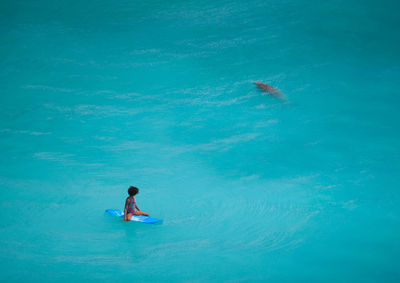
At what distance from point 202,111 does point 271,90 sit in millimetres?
1539

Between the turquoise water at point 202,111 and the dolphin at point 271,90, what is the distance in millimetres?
129

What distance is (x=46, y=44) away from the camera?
6.65 m

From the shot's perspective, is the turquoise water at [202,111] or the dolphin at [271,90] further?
the dolphin at [271,90]

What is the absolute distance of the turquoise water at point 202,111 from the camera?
4.95 metres

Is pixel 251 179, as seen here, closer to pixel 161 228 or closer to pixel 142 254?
pixel 161 228

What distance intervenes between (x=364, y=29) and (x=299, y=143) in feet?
9.47

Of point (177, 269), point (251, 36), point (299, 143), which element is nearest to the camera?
point (177, 269)

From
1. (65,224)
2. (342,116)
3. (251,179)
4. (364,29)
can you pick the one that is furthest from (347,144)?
(65,224)

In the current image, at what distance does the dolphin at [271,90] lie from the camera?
6.28 m

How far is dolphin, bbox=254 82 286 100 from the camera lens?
6.28 metres

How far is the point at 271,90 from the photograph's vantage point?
20.7ft

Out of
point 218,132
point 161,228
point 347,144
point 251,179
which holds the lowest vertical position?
point 161,228

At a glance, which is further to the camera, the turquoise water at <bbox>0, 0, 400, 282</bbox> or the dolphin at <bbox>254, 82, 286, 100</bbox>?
the dolphin at <bbox>254, 82, 286, 100</bbox>

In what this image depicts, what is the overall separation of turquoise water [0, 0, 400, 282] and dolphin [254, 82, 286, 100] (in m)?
0.13
